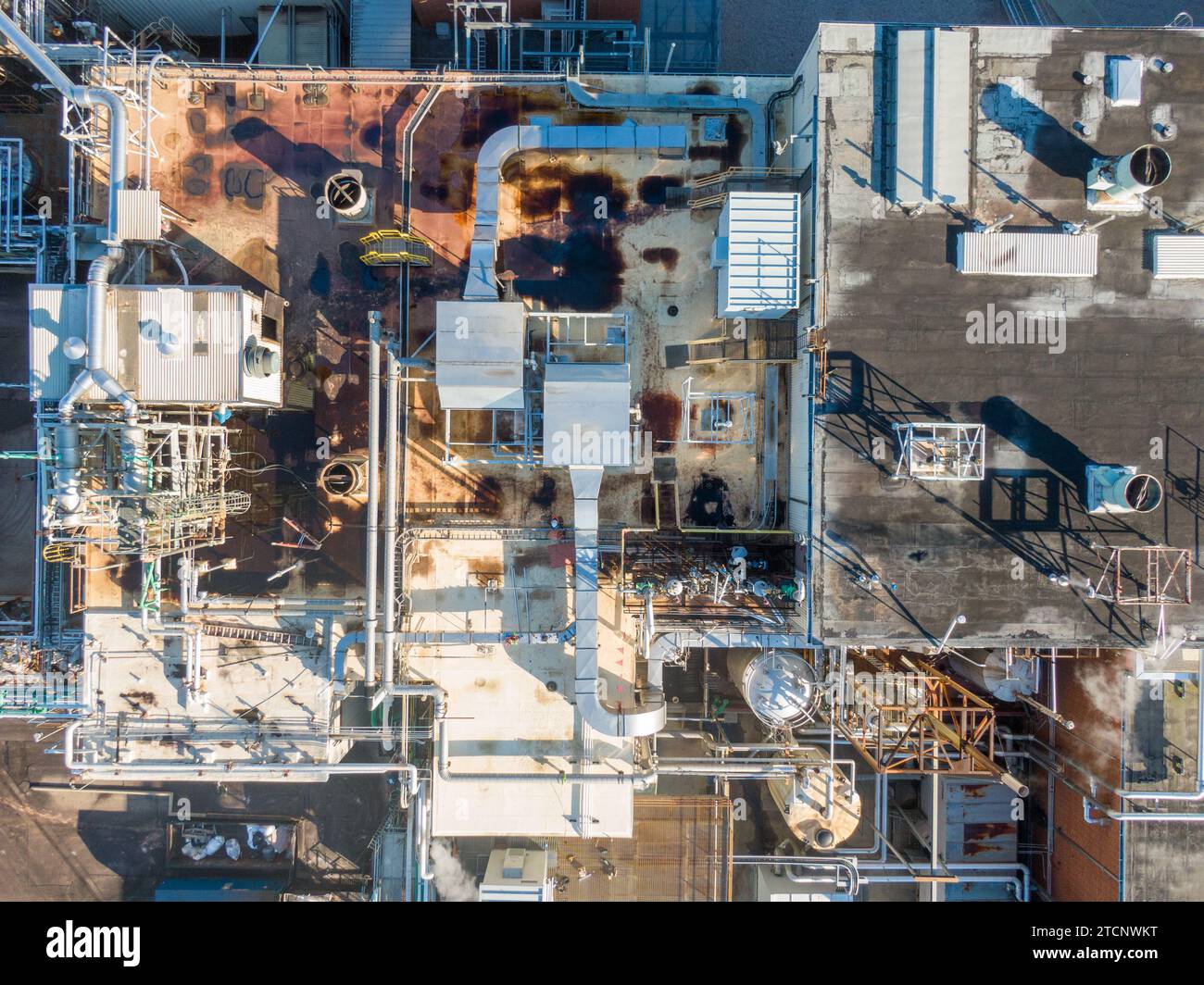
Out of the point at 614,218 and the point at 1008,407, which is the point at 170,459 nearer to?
the point at 614,218

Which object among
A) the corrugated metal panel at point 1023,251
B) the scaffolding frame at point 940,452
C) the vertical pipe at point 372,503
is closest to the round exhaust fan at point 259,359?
the vertical pipe at point 372,503

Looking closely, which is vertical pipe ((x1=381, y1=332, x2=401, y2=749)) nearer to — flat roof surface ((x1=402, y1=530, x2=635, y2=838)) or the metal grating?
flat roof surface ((x1=402, y1=530, x2=635, y2=838))

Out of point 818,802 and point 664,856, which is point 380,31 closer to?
point 664,856

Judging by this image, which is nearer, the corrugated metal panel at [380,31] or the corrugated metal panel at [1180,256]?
the corrugated metal panel at [1180,256]

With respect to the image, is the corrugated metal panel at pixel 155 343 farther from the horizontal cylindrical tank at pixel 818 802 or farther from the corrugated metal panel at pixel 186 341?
the horizontal cylindrical tank at pixel 818 802

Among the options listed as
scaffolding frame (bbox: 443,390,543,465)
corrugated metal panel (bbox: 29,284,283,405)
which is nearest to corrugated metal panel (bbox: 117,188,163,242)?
corrugated metal panel (bbox: 29,284,283,405)

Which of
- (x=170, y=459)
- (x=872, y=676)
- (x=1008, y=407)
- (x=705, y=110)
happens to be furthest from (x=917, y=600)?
(x=170, y=459)

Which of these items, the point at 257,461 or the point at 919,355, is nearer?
the point at 919,355
